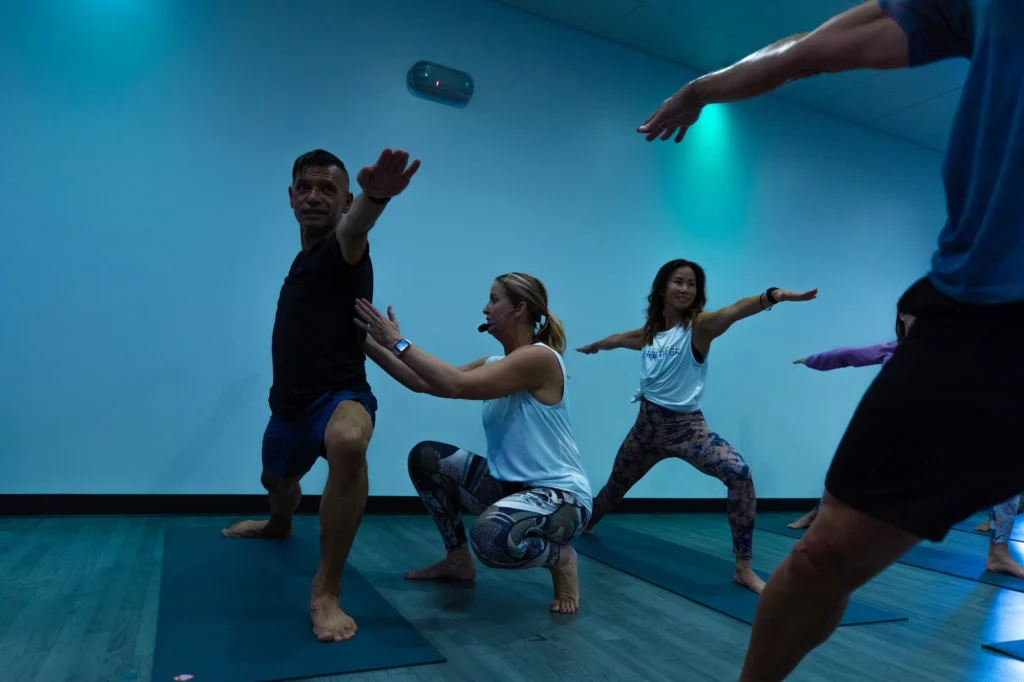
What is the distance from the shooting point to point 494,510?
198cm

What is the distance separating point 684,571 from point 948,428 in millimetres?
2074

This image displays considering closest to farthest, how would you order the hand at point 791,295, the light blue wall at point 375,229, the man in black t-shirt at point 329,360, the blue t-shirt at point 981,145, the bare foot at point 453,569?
the blue t-shirt at point 981,145 < the man in black t-shirt at point 329,360 < the bare foot at point 453,569 < the hand at point 791,295 < the light blue wall at point 375,229

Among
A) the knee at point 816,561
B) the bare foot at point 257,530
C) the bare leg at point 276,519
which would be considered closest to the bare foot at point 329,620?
the bare leg at point 276,519

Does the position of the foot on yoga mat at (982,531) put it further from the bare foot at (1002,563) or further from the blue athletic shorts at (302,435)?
the blue athletic shorts at (302,435)

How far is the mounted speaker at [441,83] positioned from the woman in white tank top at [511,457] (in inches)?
80.8

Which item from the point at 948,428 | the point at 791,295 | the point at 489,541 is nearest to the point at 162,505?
the point at 489,541

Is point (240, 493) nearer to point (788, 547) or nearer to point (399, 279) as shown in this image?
point (399, 279)

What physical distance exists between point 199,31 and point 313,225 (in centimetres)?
195

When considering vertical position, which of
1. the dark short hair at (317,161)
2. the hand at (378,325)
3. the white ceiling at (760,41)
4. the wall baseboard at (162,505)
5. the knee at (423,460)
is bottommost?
the wall baseboard at (162,505)

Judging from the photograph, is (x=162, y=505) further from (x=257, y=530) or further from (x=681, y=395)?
(x=681, y=395)

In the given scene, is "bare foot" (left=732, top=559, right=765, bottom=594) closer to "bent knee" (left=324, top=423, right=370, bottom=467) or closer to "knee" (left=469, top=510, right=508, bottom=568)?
"knee" (left=469, top=510, right=508, bottom=568)

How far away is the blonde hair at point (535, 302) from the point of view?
224cm

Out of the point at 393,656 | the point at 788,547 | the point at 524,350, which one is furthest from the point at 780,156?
the point at 393,656

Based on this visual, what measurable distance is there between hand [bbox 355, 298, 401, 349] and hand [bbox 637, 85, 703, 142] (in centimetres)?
101
